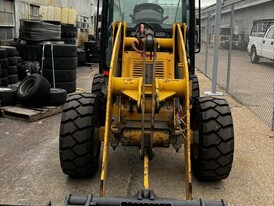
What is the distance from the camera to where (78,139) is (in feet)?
12.8

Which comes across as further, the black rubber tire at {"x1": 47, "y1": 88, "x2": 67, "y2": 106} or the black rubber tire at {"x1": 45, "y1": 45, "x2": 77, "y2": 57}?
the black rubber tire at {"x1": 45, "y1": 45, "x2": 77, "y2": 57}

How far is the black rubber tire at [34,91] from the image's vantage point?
698 cm

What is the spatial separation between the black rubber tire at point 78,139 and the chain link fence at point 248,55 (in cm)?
404

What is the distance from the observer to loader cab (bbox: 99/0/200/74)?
5.13 meters

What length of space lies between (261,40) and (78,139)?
46.5ft

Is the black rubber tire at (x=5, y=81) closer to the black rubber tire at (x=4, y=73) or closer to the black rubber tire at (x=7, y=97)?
the black rubber tire at (x=4, y=73)

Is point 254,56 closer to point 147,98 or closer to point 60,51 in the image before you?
point 60,51

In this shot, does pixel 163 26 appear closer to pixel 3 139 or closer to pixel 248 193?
pixel 248 193

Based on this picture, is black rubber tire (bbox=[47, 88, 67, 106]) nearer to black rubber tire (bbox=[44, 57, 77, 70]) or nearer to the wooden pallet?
the wooden pallet

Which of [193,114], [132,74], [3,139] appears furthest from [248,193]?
[3,139]

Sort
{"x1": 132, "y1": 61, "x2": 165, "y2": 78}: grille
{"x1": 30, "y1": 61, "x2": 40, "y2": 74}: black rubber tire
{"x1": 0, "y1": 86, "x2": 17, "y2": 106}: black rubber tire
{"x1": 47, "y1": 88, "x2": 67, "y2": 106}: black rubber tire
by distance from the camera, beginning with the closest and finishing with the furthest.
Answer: {"x1": 132, "y1": 61, "x2": 165, "y2": 78}: grille
{"x1": 0, "y1": 86, "x2": 17, "y2": 106}: black rubber tire
{"x1": 47, "y1": 88, "x2": 67, "y2": 106}: black rubber tire
{"x1": 30, "y1": 61, "x2": 40, "y2": 74}: black rubber tire

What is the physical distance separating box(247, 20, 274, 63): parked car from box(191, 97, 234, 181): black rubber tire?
39.2 ft

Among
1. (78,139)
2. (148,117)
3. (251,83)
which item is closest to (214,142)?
(148,117)

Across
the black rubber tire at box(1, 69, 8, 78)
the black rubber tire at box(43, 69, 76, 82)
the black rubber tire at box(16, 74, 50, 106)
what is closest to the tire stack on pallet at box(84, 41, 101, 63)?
the black rubber tire at box(43, 69, 76, 82)
